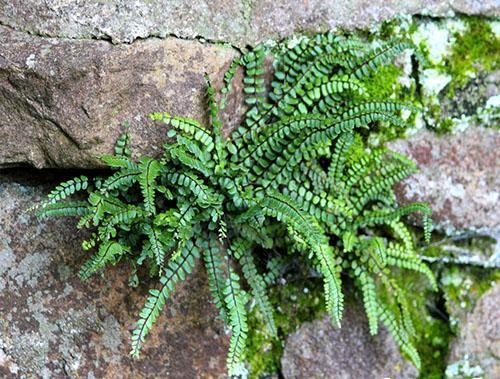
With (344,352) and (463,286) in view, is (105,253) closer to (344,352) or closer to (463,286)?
(344,352)

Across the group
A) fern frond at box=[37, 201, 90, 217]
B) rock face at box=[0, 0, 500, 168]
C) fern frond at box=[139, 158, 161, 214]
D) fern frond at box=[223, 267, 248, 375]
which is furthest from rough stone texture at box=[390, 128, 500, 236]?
fern frond at box=[37, 201, 90, 217]

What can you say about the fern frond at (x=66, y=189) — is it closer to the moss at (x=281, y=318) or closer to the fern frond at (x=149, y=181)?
the fern frond at (x=149, y=181)

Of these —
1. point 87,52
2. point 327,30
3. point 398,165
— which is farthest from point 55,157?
point 398,165

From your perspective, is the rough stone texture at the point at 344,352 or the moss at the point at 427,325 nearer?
the rough stone texture at the point at 344,352

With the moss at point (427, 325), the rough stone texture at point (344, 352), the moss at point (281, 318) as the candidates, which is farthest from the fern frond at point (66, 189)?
the moss at point (427, 325)

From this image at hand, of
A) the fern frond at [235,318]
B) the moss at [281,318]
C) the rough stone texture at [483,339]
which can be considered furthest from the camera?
the rough stone texture at [483,339]

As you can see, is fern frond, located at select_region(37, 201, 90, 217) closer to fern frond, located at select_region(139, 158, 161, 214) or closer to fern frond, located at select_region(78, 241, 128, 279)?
fern frond, located at select_region(78, 241, 128, 279)

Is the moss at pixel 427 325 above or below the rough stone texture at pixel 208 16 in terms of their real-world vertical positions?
below
